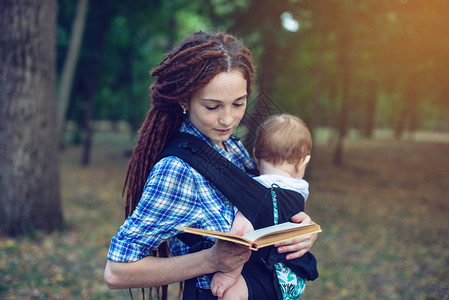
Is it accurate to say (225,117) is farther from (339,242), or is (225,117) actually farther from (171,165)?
(339,242)

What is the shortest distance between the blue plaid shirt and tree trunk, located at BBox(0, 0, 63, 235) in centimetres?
456

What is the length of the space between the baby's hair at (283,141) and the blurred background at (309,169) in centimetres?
18

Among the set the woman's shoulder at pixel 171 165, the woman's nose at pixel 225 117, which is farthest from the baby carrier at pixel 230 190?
the woman's nose at pixel 225 117

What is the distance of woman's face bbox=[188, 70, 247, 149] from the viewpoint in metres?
1.52

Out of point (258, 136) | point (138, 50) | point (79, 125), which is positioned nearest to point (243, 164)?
point (258, 136)

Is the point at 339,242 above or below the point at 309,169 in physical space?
below

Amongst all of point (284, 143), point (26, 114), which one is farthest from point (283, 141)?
point (26, 114)

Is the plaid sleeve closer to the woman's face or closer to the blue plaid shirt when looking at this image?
the blue plaid shirt

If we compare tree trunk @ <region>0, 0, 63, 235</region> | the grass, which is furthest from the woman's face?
tree trunk @ <region>0, 0, 63, 235</region>

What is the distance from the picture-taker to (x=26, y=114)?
207 inches

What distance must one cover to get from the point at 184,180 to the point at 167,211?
131mm

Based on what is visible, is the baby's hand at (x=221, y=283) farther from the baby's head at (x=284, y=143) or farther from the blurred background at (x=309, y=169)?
the blurred background at (x=309, y=169)

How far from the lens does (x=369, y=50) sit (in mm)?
13773

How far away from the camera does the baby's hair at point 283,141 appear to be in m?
1.90
